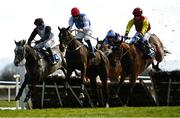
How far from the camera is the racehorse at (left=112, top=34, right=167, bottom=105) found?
20359 millimetres

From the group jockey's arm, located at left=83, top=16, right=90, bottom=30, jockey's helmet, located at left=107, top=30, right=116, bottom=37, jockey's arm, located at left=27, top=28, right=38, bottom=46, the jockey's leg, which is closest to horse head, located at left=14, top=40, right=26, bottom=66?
jockey's arm, located at left=27, top=28, right=38, bottom=46

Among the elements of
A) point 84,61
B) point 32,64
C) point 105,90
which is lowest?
point 105,90

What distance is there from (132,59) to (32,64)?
3371 millimetres

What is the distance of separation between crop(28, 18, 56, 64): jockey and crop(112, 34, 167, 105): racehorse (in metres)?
2.10

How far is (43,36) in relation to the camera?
66.6ft

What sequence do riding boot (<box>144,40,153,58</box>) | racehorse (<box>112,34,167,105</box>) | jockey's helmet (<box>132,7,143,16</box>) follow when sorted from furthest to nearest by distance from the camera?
riding boot (<box>144,40,153,58</box>)
jockey's helmet (<box>132,7,143,16</box>)
racehorse (<box>112,34,167,105</box>)

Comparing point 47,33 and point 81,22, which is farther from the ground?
point 81,22

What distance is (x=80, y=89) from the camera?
2008 cm

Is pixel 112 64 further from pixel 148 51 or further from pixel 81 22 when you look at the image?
pixel 81 22

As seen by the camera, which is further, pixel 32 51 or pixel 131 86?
pixel 131 86

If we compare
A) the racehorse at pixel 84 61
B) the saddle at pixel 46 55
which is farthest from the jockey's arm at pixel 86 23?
the saddle at pixel 46 55

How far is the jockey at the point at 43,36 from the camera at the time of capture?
20.1 m

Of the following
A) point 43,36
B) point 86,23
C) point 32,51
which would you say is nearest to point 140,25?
point 86,23

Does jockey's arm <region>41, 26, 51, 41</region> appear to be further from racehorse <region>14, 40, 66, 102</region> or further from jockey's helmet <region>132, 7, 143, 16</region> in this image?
jockey's helmet <region>132, 7, 143, 16</region>
